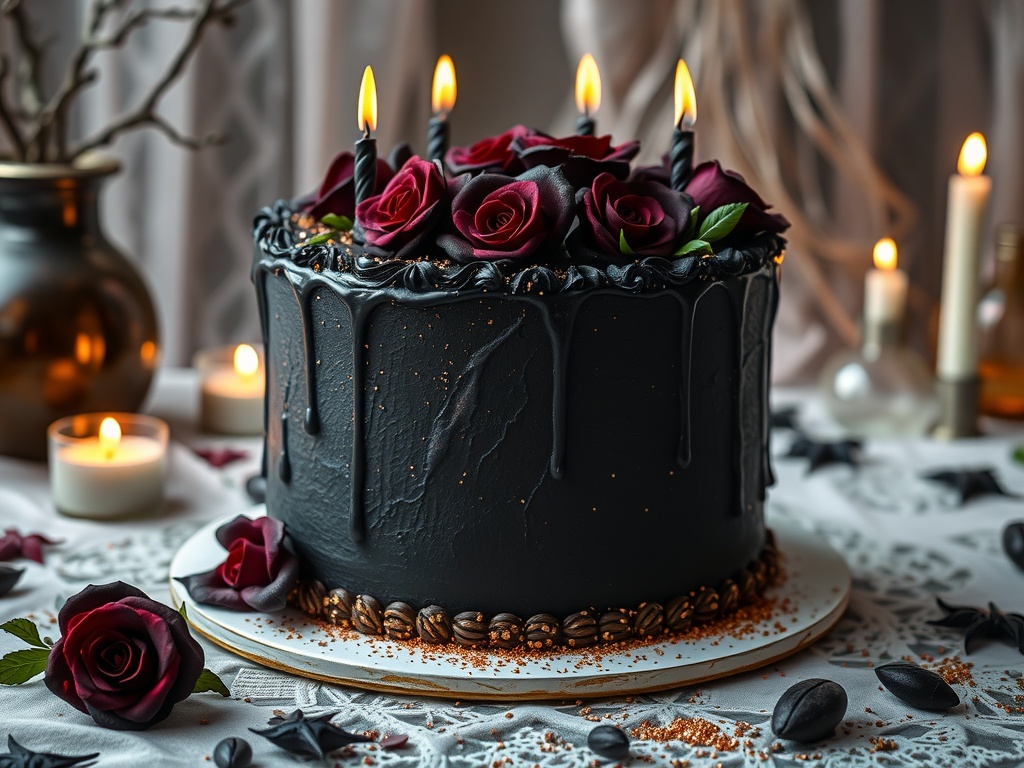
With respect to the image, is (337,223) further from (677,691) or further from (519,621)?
(677,691)

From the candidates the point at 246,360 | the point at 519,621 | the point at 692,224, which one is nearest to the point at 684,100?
the point at 692,224

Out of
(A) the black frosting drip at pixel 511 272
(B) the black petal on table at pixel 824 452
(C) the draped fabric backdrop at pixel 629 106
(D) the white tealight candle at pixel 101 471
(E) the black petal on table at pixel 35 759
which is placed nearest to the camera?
(E) the black petal on table at pixel 35 759

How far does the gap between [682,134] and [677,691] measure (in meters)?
0.54

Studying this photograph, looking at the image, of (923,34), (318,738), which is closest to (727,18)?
(923,34)

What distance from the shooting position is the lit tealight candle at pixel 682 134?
4.13 feet

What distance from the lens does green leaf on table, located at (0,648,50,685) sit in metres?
1.13

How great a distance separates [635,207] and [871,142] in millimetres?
1316

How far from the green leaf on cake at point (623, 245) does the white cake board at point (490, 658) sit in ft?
1.21

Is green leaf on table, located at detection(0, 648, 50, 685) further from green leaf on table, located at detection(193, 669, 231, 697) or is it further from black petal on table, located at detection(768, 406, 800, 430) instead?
black petal on table, located at detection(768, 406, 800, 430)

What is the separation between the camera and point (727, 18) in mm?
2154

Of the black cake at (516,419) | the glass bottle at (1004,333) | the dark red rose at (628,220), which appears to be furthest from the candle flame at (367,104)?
the glass bottle at (1004,333)

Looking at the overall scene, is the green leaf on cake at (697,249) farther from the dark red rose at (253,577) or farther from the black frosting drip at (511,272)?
the dark red rose at (253,577)

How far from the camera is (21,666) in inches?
44.8

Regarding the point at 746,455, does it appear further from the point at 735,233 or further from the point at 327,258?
the point at 327,258
